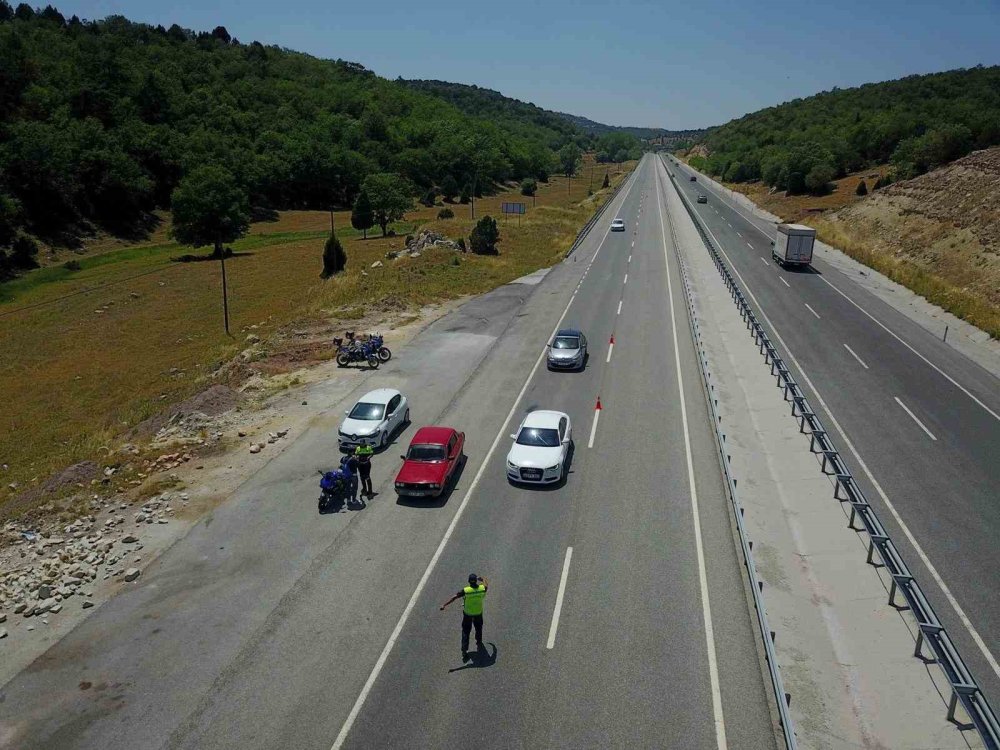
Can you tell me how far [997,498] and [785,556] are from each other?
782 cm

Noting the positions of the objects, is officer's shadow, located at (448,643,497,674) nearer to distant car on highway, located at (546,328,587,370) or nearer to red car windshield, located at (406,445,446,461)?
red car windshield, located at (406,445,446,461)

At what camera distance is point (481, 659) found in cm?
1300

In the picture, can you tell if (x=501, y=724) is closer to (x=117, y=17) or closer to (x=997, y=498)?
(x=997, y=498)

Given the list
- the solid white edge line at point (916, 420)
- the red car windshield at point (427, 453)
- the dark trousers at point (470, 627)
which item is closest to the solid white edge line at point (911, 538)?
the solid white edge line at point (916, 420)

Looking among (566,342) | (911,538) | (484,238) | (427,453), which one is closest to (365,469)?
(427,453)

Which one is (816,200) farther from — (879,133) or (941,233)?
(941,233)

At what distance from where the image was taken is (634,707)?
11.7 meters

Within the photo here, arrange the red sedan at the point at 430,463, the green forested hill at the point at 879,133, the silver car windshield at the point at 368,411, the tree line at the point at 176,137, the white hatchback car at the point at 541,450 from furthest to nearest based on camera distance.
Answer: the tree line at the point at 176,137
the green forested hill at the point at 879,133
the silver car windshield at the point at 368,411
the white hatchback car at the point at 541,450
the red sedan at the point at 430,463

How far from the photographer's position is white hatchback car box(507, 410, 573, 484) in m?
20.0

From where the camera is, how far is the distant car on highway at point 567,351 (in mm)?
30375

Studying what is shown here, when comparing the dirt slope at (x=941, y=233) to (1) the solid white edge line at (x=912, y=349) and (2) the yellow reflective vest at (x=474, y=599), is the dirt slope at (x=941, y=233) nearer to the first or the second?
(1) the solid white edge line at (x=912, y=349)

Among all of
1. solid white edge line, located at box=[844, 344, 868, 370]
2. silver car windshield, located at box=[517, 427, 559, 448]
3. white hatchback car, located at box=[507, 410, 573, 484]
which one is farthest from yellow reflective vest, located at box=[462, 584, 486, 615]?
solid white edge line, located at box=[844, 344, 868, 370]

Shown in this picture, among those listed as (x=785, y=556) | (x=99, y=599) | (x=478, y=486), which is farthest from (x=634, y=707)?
(x=99, y=599)

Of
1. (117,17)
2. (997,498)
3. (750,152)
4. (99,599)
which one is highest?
(117,17)
